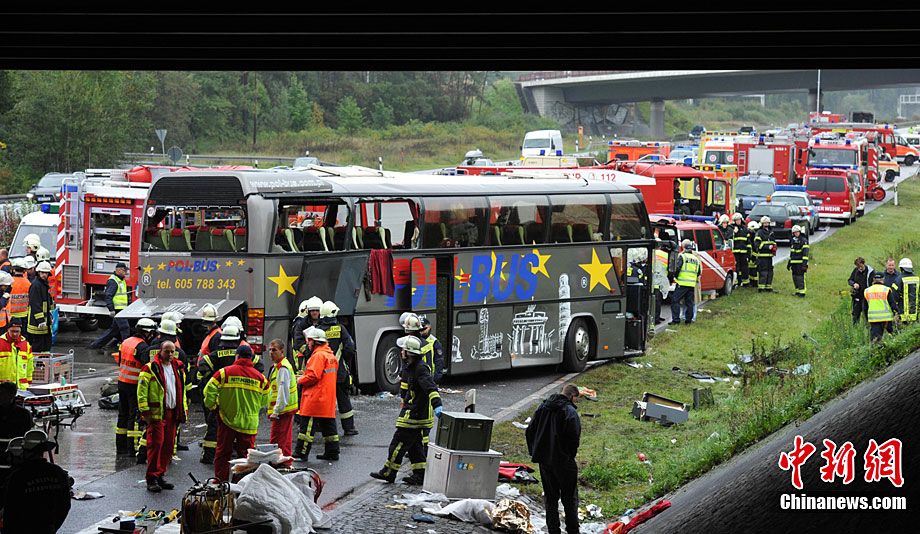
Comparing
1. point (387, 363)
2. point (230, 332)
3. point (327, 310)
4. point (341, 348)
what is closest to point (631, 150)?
point (387, 363)

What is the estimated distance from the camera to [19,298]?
61.5 feet

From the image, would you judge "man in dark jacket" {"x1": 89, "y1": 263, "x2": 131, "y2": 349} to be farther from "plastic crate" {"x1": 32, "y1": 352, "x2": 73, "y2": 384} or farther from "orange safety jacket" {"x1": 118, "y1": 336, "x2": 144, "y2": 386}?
"orange safety jacket" {"x1": 118, "y1": 336, "x2": 144, "y2": 386}

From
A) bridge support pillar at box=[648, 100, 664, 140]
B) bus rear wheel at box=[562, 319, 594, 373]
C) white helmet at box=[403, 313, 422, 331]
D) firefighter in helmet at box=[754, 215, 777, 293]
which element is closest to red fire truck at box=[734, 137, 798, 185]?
firefighter in helmet at box=[754, 215, 777, 293]

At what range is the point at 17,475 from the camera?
9.34 m

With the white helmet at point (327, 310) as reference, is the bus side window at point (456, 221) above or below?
above

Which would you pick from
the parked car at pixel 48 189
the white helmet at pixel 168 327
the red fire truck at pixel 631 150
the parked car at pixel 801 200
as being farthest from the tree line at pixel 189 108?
the white helmet at pixel 168 327

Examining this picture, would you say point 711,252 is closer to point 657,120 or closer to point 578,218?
point 578,218

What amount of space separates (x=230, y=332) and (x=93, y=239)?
34.7 ft

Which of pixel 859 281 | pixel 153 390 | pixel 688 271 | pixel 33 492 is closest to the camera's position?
pixel 33 492

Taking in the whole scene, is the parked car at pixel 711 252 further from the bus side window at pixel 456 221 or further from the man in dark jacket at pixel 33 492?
the man in dark jacket at pixel 33 492

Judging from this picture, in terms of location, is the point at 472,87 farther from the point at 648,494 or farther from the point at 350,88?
the point at 648,494

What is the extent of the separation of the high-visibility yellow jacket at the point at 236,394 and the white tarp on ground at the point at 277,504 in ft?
4.23

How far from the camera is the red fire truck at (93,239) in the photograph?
2320 cm

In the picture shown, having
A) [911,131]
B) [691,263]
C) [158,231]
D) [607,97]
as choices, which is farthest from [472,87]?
[158,231]
